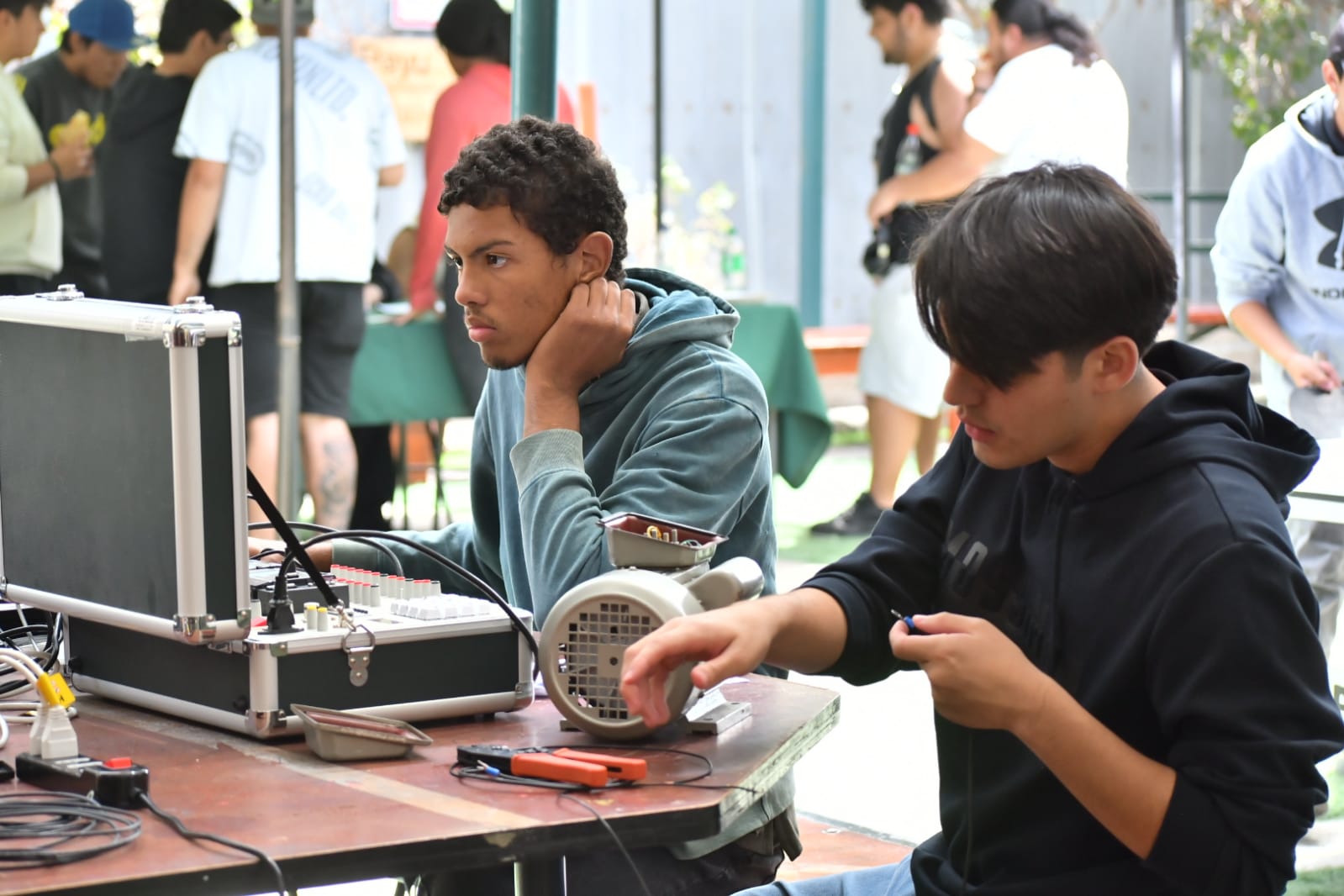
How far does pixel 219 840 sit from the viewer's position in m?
1.15

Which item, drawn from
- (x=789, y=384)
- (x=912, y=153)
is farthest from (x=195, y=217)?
(x=912, y=153)

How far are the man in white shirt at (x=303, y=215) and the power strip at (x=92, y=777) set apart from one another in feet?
12.2

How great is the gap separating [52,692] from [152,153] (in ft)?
13.3

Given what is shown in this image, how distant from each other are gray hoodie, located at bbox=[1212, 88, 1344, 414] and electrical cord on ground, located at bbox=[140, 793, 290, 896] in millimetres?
2886

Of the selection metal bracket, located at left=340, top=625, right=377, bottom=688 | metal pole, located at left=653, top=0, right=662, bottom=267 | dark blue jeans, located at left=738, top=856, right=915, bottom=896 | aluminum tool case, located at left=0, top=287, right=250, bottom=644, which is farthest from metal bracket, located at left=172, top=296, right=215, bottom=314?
metal pole, located at left=653, top=0, right=662, bottom=267

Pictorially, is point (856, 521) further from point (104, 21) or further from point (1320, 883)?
point (1320, 883)

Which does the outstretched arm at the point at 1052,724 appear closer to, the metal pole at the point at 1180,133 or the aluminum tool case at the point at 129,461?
the aluminum tool case at the point at 129,461

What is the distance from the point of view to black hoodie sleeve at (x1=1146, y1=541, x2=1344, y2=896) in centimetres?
119

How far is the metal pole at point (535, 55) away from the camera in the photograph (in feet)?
10.00

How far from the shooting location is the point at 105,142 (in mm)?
5172

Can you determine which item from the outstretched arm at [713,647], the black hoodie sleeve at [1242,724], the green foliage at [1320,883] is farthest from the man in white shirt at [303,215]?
the black hoodie sleeve at [1242,724]

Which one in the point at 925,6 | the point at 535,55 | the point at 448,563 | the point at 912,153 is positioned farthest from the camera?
the point at 912,153

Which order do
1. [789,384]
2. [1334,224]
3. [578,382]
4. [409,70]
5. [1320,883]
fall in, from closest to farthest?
[578,382]
[1320,883]
[1334,224]
[789,384]
[409,70]

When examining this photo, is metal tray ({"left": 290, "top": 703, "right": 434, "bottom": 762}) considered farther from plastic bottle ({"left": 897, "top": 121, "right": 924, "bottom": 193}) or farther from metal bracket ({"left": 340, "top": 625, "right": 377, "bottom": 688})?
plastic bottle ({"left": 897, "top": 121, "right": 924, "bottom": 193})
